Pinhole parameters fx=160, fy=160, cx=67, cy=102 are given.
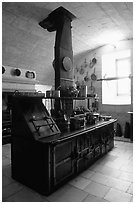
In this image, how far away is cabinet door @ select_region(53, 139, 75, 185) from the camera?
6.66 ft

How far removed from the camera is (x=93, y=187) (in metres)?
2.18

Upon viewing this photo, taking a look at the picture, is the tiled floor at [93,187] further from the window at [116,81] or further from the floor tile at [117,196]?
the window at [116,81]

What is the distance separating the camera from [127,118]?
5.14 m

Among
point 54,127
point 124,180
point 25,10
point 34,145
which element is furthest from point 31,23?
point 124,180

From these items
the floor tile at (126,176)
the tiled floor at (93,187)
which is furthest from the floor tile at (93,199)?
the floor tile at (126,176)

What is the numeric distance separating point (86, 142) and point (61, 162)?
637 mm

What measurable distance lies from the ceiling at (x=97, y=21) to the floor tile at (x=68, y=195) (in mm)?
3213

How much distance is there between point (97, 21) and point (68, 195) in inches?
143

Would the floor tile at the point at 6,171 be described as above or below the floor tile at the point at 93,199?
above

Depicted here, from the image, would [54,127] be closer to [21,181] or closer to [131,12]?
[21,181]

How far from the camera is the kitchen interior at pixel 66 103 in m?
2.06

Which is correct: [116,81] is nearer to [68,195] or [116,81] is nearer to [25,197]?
[68,195]

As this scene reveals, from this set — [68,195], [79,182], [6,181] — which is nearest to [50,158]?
[68,195]

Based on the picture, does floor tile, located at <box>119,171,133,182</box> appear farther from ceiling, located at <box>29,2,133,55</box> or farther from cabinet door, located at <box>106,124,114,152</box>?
ceiling, located at <box>29,2,133,55</box>
